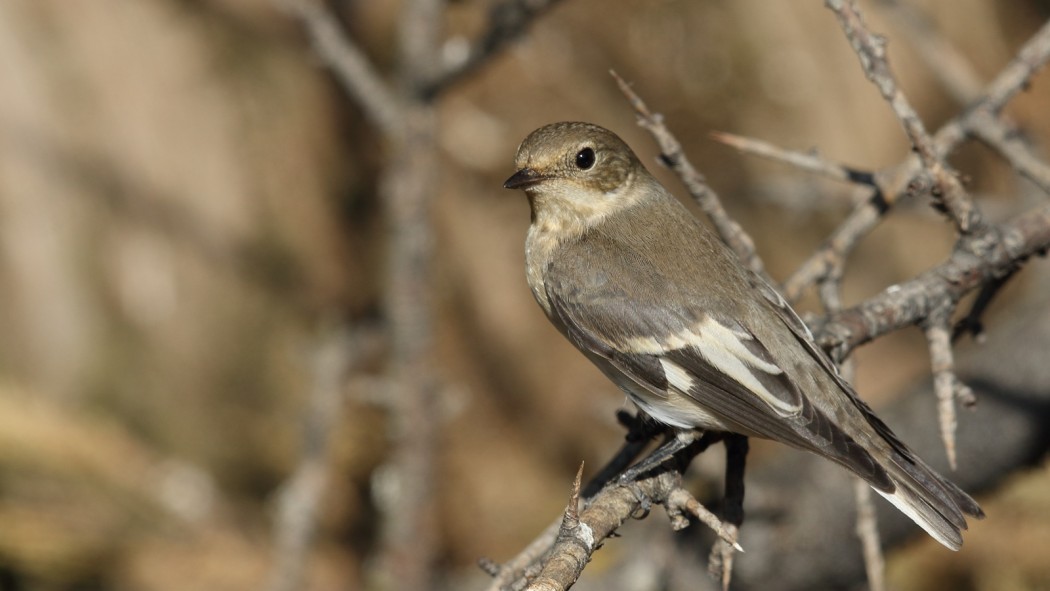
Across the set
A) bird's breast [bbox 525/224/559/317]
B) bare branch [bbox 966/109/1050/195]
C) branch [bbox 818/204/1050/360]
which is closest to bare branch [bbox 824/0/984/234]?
branch [bbox 818/204/1050/360]

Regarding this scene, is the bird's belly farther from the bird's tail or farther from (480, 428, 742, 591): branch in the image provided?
the bird's tail

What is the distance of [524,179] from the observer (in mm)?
3553

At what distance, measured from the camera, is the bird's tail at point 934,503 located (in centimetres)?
284

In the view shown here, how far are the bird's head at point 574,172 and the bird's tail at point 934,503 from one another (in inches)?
54.1

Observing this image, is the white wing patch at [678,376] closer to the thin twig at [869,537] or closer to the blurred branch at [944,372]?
the thin twig at [869,537]

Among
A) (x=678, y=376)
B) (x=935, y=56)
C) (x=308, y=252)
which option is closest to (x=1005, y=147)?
(x=678, y=376)

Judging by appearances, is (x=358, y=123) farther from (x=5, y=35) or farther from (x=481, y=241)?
(x=5, y=35)

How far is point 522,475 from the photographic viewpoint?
20.2ft

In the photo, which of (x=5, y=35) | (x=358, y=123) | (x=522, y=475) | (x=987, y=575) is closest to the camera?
(x=987, y=575)

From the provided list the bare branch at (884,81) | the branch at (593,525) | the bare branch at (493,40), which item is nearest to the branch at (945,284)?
the bare branch at (884,81)

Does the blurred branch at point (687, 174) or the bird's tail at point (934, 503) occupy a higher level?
the blurred branch at point (687, 174)

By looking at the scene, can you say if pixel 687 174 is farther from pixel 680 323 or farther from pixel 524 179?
pixel 524 179

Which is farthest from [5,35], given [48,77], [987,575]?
[987,575]

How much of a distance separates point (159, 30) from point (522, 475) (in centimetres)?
305
